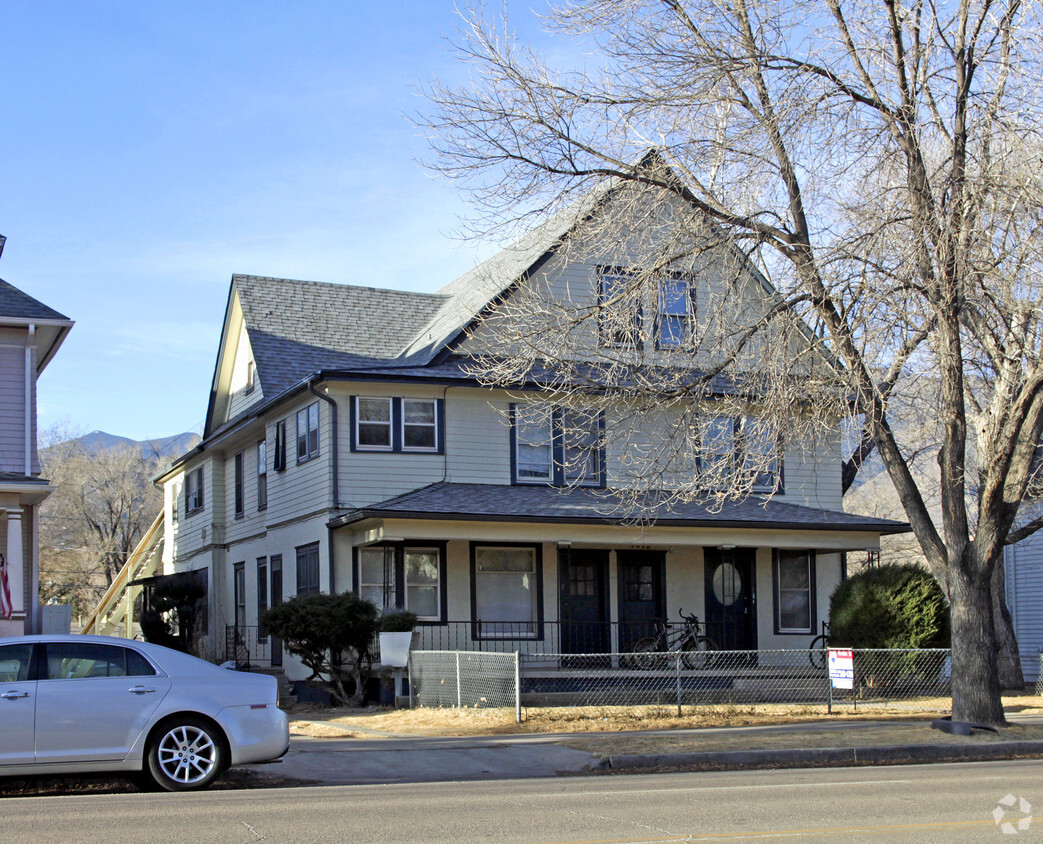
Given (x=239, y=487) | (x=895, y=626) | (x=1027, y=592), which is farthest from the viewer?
(x=1027, y=592)

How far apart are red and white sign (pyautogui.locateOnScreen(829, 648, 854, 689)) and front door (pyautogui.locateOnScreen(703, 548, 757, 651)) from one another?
20.8ft

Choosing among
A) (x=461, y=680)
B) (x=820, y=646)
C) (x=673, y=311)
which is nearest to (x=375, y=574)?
(x=461, y=680)

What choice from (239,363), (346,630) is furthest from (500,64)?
(239,363)

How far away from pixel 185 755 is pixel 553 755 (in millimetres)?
4579

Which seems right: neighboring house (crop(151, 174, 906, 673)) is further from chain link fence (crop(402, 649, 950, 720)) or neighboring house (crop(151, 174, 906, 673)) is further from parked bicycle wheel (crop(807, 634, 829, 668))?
chain link fence (crop(402, 649, 950, 720))

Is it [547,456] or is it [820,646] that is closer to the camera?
[547,456]

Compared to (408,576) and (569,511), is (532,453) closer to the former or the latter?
(569,511)

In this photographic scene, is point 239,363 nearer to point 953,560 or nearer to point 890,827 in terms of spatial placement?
point 953,560

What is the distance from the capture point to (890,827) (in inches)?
342

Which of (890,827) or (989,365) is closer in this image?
(890,827)

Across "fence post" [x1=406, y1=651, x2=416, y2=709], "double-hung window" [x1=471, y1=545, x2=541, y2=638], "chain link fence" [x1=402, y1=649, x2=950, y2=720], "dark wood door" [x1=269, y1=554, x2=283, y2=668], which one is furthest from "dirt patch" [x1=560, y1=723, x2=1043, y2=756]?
"dark wood door" [x1=269, y1=554, x2=283, y2=668]

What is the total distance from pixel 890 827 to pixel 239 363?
77.0ft

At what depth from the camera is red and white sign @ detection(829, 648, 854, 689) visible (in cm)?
1831

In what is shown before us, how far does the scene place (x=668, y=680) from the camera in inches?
834
